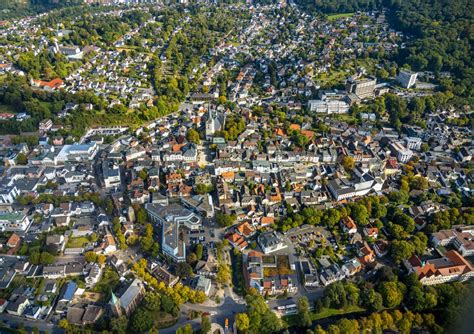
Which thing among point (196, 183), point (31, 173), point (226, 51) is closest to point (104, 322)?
point (196, 183)

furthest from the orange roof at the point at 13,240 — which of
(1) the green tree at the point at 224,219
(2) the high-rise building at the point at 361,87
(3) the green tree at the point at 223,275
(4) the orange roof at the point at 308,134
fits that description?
→ (2) the high-rise building at the point at 361,87

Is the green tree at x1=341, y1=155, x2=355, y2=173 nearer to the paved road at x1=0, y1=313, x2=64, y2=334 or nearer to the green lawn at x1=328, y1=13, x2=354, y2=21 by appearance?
the paved road at x1=0, y1=313, x2=64, y2=334

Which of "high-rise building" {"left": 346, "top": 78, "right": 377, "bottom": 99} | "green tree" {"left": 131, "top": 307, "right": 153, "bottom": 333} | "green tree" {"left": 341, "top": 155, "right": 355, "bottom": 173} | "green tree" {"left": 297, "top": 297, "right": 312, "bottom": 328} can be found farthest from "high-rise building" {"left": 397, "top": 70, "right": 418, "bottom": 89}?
"green tree" {"left": 131, "top": 307, "right": 153, "bottom": 333}

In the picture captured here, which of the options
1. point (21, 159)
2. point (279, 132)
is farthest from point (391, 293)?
point (21, 159)

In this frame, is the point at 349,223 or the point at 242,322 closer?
the point at 242,322

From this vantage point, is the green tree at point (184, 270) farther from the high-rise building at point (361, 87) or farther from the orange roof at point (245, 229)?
the high-rise building at point (361, 87)

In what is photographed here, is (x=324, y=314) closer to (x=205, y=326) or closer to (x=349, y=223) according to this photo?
(x=205, y=326)
